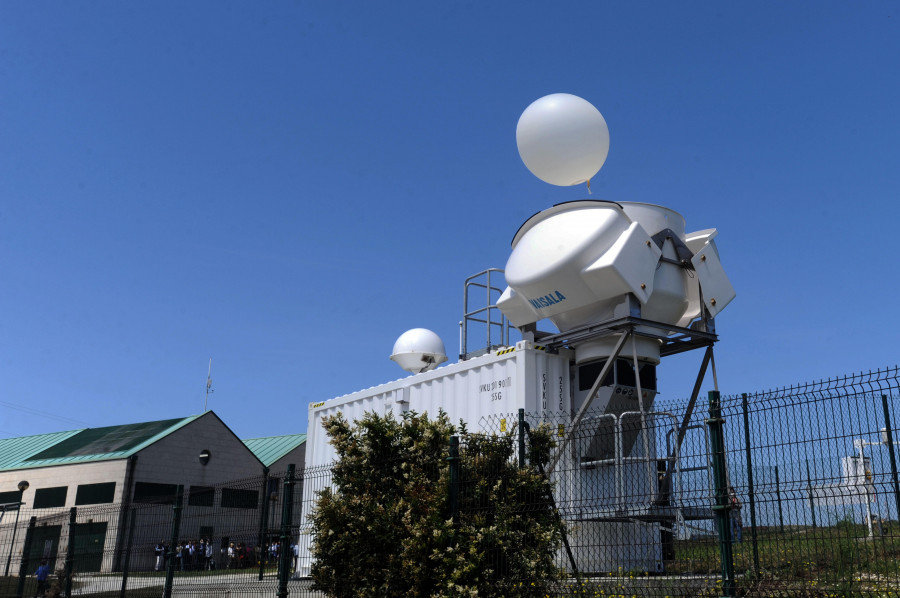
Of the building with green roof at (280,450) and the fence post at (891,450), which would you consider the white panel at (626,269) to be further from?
the building with green roof at (280,450)

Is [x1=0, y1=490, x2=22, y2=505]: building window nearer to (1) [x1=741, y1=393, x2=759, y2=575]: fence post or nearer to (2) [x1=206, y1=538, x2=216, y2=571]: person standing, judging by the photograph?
(2) [x1=206, y1=538, x2=216, y2=571]: person standing

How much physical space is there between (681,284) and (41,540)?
2755 cm

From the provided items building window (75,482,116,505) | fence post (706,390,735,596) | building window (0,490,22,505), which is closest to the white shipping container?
fence post (706,390,735,596)


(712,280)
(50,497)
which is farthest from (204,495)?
(50,497)

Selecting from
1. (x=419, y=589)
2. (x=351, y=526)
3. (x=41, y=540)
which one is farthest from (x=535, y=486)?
(x=41, y=540)

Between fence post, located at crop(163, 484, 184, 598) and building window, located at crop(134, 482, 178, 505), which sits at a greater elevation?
building window, located at crop(134, 482, 178, 505)

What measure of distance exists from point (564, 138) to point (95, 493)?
30.8 meters

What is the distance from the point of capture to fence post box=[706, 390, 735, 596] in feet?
24.3

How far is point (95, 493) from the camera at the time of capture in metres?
36.0

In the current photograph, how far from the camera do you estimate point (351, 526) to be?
10.6 metres

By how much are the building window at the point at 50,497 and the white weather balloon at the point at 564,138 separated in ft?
105

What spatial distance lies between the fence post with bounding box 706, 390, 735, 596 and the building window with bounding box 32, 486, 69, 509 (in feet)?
118

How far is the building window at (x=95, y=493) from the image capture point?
3556 cm

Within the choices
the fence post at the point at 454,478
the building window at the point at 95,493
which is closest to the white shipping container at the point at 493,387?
the fence post at the point at 454,478
